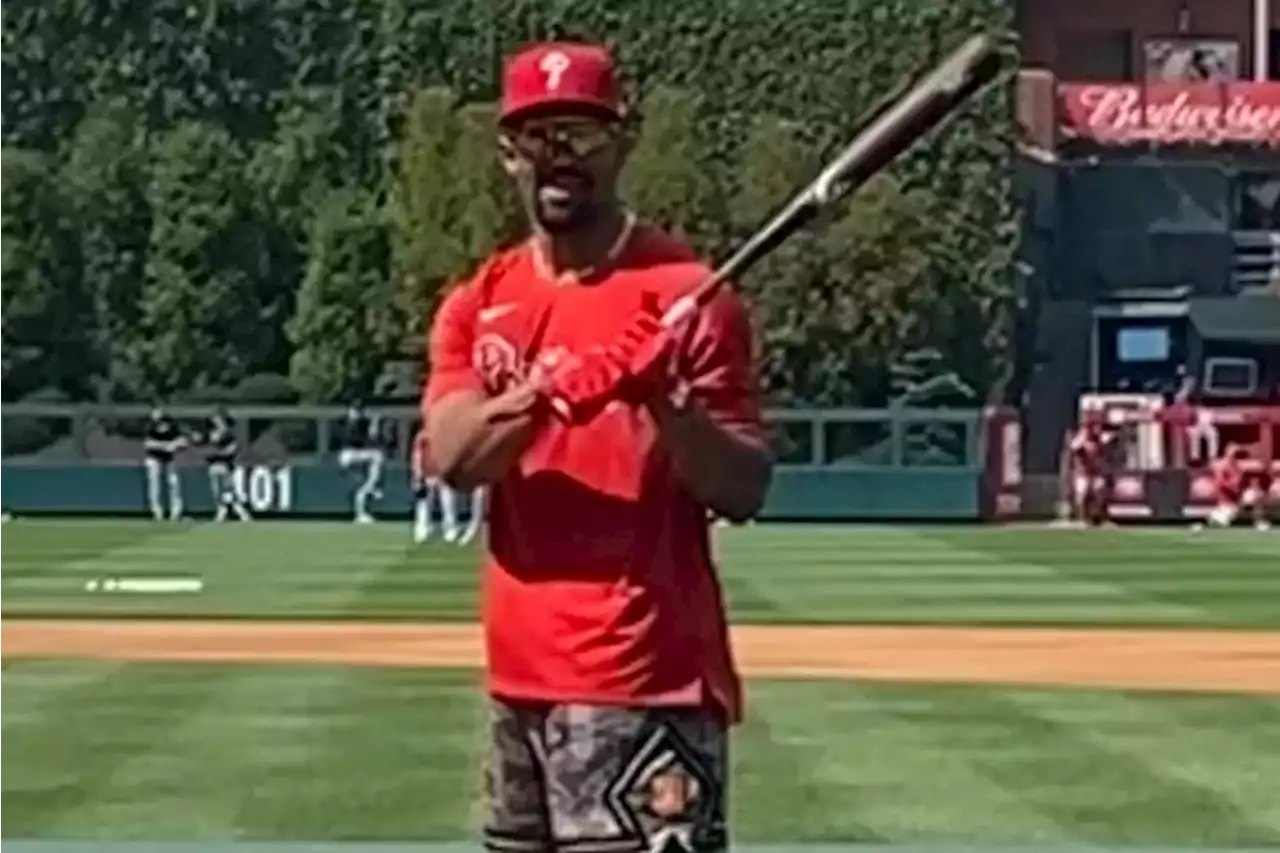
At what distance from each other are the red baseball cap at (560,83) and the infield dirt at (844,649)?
1253 centimetres

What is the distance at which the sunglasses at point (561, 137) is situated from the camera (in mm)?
5906

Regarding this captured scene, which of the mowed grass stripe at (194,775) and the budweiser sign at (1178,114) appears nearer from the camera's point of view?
the mowed grass stripe at (194,775)

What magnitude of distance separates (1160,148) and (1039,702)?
41502 millimetres

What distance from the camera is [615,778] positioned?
5.95m

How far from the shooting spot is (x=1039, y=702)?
17.3 meters

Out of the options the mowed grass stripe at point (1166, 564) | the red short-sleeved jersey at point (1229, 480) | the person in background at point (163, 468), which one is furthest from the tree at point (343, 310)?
the mowed grass stripe at point (1166, 564)

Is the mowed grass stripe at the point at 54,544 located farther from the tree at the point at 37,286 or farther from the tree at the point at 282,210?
the tree at the point at 282,210

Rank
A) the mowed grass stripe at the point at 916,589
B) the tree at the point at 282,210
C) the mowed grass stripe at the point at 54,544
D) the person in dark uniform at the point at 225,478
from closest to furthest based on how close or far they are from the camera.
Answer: the mowed grass stripe at the point at 916,589, the mowed grass stripe at the point at 54,544, the person in dark uniform at the point at 225,478, the tree at the point at 282,210

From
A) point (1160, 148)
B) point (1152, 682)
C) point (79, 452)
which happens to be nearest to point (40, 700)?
point (1152, 682)

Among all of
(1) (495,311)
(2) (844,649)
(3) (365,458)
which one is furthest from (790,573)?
(1) (495,311)

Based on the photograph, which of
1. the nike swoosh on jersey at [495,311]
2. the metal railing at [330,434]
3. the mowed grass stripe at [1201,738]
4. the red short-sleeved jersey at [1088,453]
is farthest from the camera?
the metal railing at [330,434]

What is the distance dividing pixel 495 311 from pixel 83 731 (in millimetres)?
9603

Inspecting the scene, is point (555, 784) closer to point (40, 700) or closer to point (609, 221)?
point (609, 221)

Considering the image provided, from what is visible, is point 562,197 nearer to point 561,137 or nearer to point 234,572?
point 561,137
